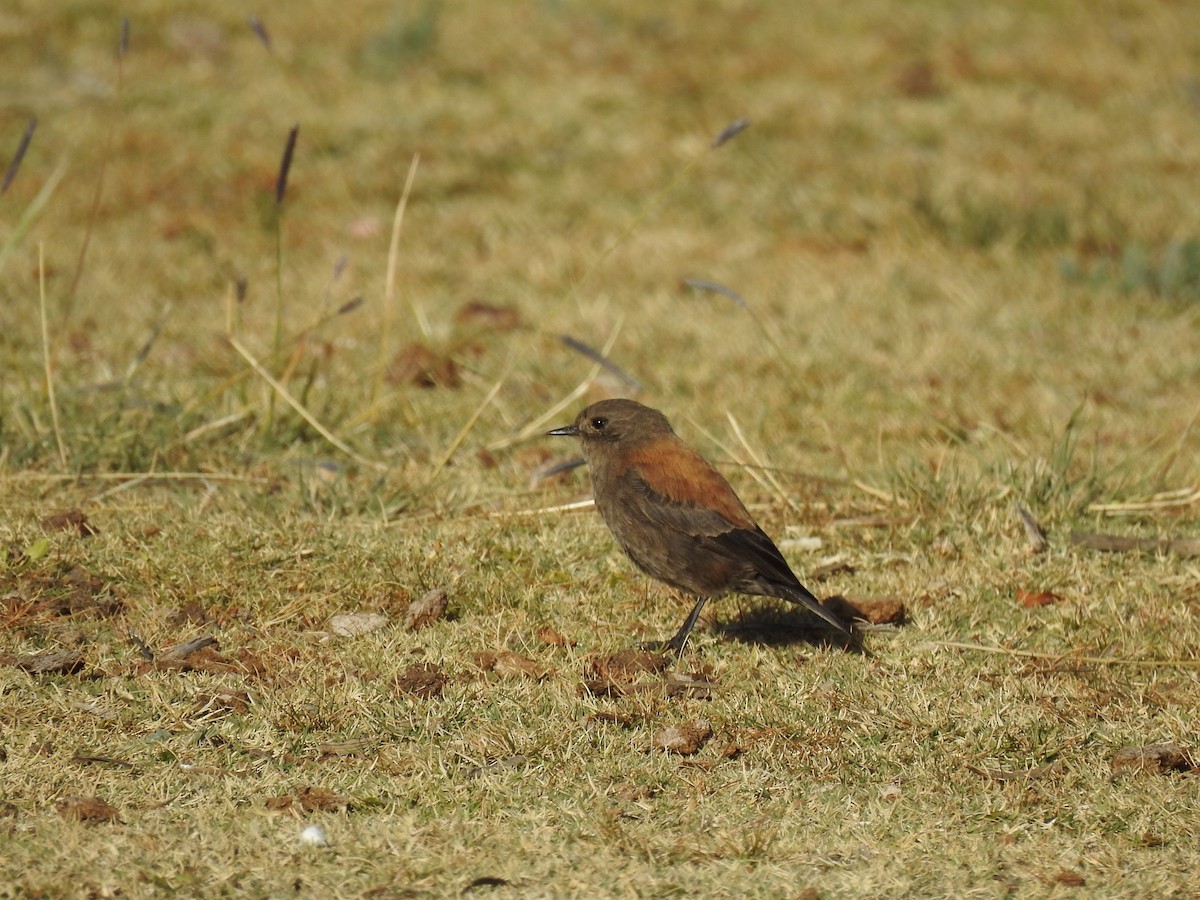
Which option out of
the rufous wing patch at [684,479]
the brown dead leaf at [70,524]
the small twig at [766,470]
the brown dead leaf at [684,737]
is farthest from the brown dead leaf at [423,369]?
the brown dead leaf at [684,737]

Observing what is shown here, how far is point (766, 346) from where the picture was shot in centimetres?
846

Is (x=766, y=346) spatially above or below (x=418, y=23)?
below

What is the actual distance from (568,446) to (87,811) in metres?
3.39

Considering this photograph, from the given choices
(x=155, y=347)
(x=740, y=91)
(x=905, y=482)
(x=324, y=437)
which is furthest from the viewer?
(x=740, y=91)

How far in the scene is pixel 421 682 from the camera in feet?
15.8

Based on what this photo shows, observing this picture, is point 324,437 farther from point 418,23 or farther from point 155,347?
point 418,23

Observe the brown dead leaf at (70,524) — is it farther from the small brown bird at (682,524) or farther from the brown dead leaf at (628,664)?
the brown dead leaf at (628,664)

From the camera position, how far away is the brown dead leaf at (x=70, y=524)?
5555mm

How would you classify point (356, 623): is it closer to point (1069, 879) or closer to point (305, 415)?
point (305, 415)

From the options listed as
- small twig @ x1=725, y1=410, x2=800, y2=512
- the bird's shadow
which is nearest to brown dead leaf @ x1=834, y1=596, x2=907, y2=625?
the bird's shadow

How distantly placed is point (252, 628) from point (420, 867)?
152 cm

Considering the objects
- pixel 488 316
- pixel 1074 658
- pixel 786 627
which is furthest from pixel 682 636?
pixel 488 316

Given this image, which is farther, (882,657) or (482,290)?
(482,290)

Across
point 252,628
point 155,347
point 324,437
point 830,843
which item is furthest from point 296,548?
point 155,347
